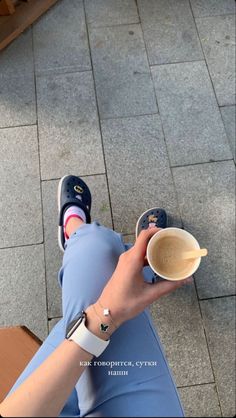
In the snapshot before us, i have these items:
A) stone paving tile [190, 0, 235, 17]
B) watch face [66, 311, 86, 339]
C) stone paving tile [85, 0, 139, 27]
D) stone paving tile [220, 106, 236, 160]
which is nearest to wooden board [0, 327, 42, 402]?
watch face [66, 311, 86, 339]

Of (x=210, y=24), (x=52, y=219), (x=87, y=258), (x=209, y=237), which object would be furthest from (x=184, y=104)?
(x=87, y=258)

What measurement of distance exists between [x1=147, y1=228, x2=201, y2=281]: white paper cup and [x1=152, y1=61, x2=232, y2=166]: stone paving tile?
1085mm

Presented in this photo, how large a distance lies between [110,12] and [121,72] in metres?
0.47

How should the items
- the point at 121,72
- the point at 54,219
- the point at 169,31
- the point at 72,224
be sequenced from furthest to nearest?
the point at 169,31 → the point at 121,72 → the point at 54,219 → the point at 72,224

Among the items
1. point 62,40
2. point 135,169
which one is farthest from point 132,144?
point 62,40

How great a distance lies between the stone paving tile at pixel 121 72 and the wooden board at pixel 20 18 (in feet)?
1.16

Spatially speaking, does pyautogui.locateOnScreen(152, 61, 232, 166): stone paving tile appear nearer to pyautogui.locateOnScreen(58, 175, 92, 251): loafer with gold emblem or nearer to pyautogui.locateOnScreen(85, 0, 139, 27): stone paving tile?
pyautogui.locateOnScreen(85, 0, 139, 27): stone paving tile

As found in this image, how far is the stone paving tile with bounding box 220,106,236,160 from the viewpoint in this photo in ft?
7.30

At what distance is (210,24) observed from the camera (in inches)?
99.3

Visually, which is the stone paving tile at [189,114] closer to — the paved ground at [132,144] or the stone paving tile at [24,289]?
the paved ground at [132,144]

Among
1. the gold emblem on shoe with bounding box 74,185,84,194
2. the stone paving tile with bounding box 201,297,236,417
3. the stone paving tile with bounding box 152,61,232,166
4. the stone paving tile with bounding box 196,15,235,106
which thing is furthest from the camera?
the stone paving tile with bounding box 196,15,235,106

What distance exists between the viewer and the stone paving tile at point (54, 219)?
1886mm

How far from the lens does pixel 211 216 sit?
2.05 m

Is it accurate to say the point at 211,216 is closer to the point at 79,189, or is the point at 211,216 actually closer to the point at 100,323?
the point at 79,189
